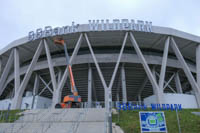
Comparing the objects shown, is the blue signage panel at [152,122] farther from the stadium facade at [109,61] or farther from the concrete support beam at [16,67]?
the concrete support beam at [16,67]

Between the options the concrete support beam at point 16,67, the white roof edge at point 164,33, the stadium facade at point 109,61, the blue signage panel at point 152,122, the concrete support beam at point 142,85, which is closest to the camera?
the blue signage panel at point 152,122

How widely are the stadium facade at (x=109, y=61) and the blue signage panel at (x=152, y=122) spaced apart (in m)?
13.7

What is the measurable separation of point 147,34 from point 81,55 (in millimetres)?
12041

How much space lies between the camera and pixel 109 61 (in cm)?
2716

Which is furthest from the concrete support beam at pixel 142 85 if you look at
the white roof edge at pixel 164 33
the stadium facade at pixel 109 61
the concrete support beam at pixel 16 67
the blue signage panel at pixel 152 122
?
the blue signage panel at pixel 152 122

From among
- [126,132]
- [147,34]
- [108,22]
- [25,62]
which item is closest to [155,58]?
[147,34]

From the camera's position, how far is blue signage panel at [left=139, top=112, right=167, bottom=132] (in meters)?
7.45

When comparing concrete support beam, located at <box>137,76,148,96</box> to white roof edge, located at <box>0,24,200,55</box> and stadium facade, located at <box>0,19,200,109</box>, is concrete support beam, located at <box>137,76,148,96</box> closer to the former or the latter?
stadium facade, located at <box>0,19,200,109</box>

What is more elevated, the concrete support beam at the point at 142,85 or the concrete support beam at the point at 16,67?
the concrete support beam at the point at 16,67

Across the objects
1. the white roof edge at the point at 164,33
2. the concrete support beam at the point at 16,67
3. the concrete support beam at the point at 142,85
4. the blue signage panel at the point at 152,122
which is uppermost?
the white roof edge at the point at 164,33

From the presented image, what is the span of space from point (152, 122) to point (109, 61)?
19904 millimetres

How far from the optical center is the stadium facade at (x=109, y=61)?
78.0ft

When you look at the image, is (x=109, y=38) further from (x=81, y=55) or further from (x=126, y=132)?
(x=126, y=132)

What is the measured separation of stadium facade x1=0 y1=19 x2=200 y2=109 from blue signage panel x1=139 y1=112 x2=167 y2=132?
13.7 meters
